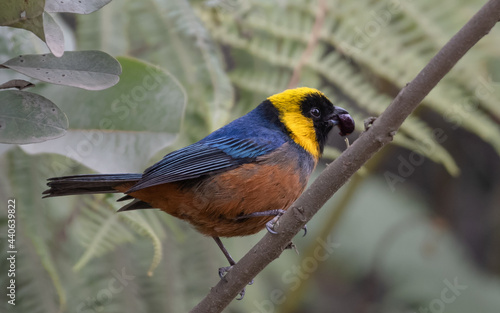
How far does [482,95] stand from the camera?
3311 millimetres

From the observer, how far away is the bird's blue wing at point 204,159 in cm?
251

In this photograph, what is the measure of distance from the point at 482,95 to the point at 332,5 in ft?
3.34

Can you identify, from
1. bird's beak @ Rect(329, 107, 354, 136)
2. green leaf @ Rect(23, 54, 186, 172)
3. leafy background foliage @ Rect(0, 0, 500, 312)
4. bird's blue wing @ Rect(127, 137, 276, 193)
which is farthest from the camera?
bird's beak @ Rect(329, 107, 354, 136)

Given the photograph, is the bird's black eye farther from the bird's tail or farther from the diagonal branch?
the diagonal branch

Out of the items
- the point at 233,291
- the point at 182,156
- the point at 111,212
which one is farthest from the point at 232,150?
the point at 233,291

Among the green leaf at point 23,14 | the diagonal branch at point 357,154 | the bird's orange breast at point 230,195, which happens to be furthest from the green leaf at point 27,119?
the bird's orange breast at point 230,195

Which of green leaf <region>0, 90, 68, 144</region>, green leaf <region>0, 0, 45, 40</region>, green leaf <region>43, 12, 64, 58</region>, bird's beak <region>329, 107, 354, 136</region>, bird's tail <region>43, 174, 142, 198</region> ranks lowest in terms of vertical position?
bird's tail <region>43, 174, 142, 198</region>

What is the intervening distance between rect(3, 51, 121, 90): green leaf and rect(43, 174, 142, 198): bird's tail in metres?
0.81

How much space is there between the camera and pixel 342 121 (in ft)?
9.16

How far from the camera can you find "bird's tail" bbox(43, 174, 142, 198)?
2.28 metres

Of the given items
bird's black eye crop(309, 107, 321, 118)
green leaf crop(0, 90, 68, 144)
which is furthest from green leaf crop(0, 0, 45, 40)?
bird's black eye crop(309, 107, 321, 118)

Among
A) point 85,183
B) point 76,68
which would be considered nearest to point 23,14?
point 76,68

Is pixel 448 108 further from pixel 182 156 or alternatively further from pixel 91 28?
pixel 91 28

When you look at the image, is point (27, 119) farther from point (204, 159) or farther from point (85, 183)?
point (204, 159)
